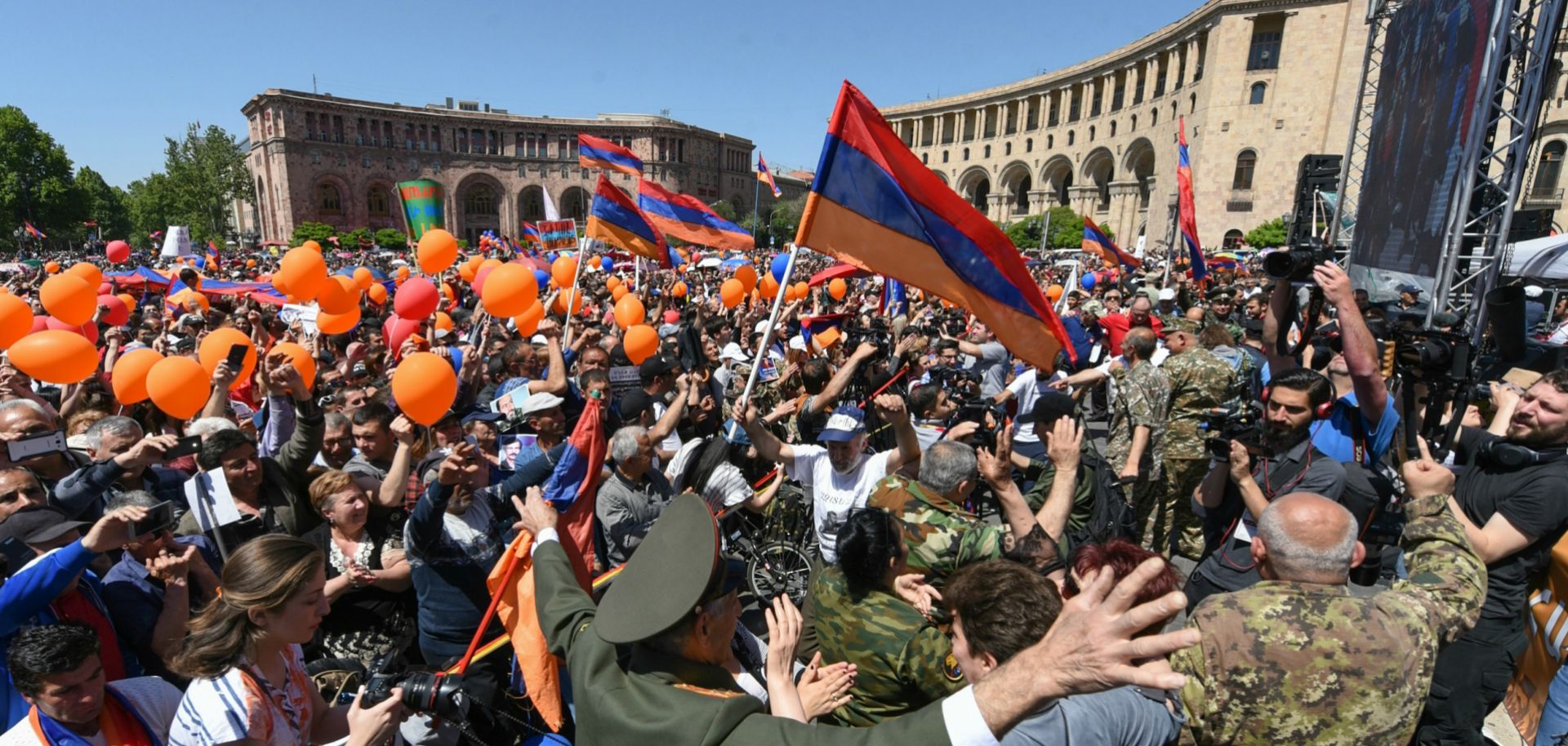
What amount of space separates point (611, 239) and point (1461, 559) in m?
7.87

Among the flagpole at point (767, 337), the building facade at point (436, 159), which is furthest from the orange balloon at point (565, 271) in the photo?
the building facade at point (436, 159)

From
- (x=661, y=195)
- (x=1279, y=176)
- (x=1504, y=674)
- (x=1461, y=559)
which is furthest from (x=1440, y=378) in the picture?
(x=1279, y=176)

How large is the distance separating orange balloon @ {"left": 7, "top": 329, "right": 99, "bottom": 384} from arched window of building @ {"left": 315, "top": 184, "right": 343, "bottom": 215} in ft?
242

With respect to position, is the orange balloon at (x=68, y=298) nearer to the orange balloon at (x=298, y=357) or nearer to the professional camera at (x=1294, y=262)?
the orange balloon at (x=298, y=357)

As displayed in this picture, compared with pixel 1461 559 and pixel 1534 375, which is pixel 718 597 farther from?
pixel 1534 375

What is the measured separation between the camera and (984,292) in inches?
151

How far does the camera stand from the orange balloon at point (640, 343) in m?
6.73

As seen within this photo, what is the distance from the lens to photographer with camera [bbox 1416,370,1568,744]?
104 inches

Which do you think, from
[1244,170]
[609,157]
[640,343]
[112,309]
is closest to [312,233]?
[609,157]

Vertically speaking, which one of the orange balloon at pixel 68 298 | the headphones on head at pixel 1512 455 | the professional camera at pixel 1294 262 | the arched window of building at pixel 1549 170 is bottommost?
the headphones on head at pixel 1512 455

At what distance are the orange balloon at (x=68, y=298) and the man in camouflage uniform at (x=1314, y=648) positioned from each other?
7.41m

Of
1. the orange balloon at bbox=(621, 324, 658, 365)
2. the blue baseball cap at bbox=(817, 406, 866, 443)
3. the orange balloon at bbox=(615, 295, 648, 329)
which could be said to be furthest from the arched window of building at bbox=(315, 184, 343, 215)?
the blue baseball cap at bbox=(817, 406, 866, 443)

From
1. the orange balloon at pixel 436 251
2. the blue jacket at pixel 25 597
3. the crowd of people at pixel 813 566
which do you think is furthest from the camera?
the orange balloon at pixel 436 251

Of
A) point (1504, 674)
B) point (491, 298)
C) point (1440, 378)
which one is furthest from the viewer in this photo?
point (491, 298)
